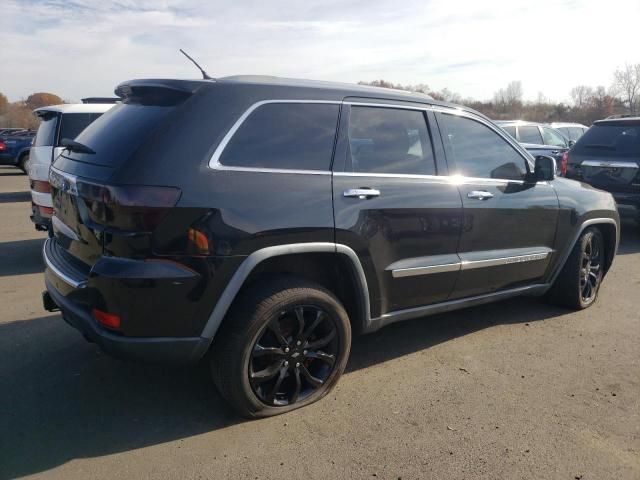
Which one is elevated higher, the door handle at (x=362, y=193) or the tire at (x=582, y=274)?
the door handle at (x=362, y=193)

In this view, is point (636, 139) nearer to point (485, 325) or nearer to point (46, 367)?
point (485, 325)

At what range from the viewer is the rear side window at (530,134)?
1270 centimetres

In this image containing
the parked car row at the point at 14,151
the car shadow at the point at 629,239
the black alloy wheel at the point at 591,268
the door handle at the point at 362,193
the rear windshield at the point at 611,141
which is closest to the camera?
the door handle at the point at 362,193

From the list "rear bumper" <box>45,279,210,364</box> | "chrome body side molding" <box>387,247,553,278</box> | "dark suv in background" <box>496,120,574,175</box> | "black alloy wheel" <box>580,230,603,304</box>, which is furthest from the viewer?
"dark suv in background" <box>496,120,574,175</box>

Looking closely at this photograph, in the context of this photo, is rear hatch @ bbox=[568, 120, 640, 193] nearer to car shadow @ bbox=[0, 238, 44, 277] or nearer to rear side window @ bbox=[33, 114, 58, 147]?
rear side window @ bbox=[33, 114, 58, 147]

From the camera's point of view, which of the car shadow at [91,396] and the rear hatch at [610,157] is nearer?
the car shadow at [91,396]

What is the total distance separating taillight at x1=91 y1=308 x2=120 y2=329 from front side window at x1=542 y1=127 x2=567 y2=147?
12.4 metres

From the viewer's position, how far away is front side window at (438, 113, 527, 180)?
405cm

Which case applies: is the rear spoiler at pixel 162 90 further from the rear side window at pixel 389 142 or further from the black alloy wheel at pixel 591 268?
the black alloy wheel at pixel 591 268

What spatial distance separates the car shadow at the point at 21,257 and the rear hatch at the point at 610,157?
7934 millimetres

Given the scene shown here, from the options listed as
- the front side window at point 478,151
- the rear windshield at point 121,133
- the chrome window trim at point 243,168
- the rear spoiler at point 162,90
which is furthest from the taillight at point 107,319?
the front side window at point 478,151

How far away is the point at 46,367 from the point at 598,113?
57186 millimetres

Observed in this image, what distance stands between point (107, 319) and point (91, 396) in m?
0.89

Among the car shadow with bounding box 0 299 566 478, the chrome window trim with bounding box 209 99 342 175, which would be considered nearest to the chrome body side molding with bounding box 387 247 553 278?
the car shadow with bounding box 0 299 566 478
